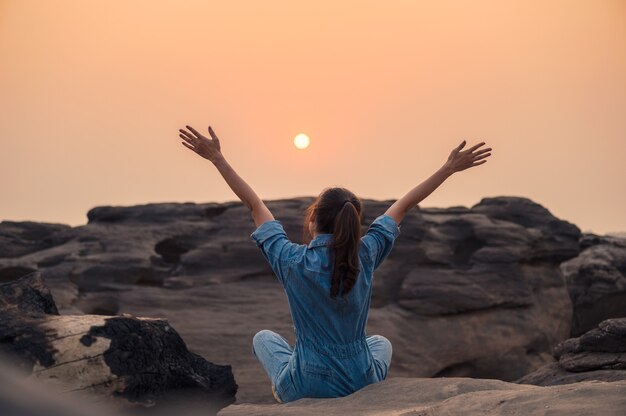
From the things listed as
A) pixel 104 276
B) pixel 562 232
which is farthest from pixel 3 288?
pixel 562 232

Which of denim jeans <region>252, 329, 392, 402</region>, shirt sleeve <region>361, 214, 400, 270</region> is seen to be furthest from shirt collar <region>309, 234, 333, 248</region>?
denim jeans <region>252, 329, 392, 402</region>

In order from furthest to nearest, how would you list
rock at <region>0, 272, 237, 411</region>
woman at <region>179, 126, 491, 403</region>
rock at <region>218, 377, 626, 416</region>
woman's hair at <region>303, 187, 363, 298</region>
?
woman at <region>179, 126, 491, 403</region>
woman's hair at <region>303, 187, 363, 298</region>
rock at <region>0, 272, 237, 411</region>
rock at <region>218, 377, 626, 416</region>

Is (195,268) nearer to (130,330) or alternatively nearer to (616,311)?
(616,311)

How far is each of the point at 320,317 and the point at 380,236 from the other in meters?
0.72

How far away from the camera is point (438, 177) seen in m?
6.16

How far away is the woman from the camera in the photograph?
5555 mm

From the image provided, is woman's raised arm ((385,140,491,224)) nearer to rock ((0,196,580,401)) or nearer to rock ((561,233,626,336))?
rock ((0,196,580,401))

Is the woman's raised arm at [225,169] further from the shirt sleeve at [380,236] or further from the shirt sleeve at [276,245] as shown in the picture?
the shirt sleeve at [380,236]

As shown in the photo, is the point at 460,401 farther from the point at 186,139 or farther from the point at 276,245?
the point at 186,139

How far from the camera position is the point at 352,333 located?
18.9ft

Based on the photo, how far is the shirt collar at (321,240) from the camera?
5578mm

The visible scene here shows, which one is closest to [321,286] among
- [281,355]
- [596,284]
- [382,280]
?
[281,355]

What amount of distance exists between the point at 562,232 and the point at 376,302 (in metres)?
5.64

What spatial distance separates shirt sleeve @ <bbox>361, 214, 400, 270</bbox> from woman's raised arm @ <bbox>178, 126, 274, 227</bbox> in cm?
71
